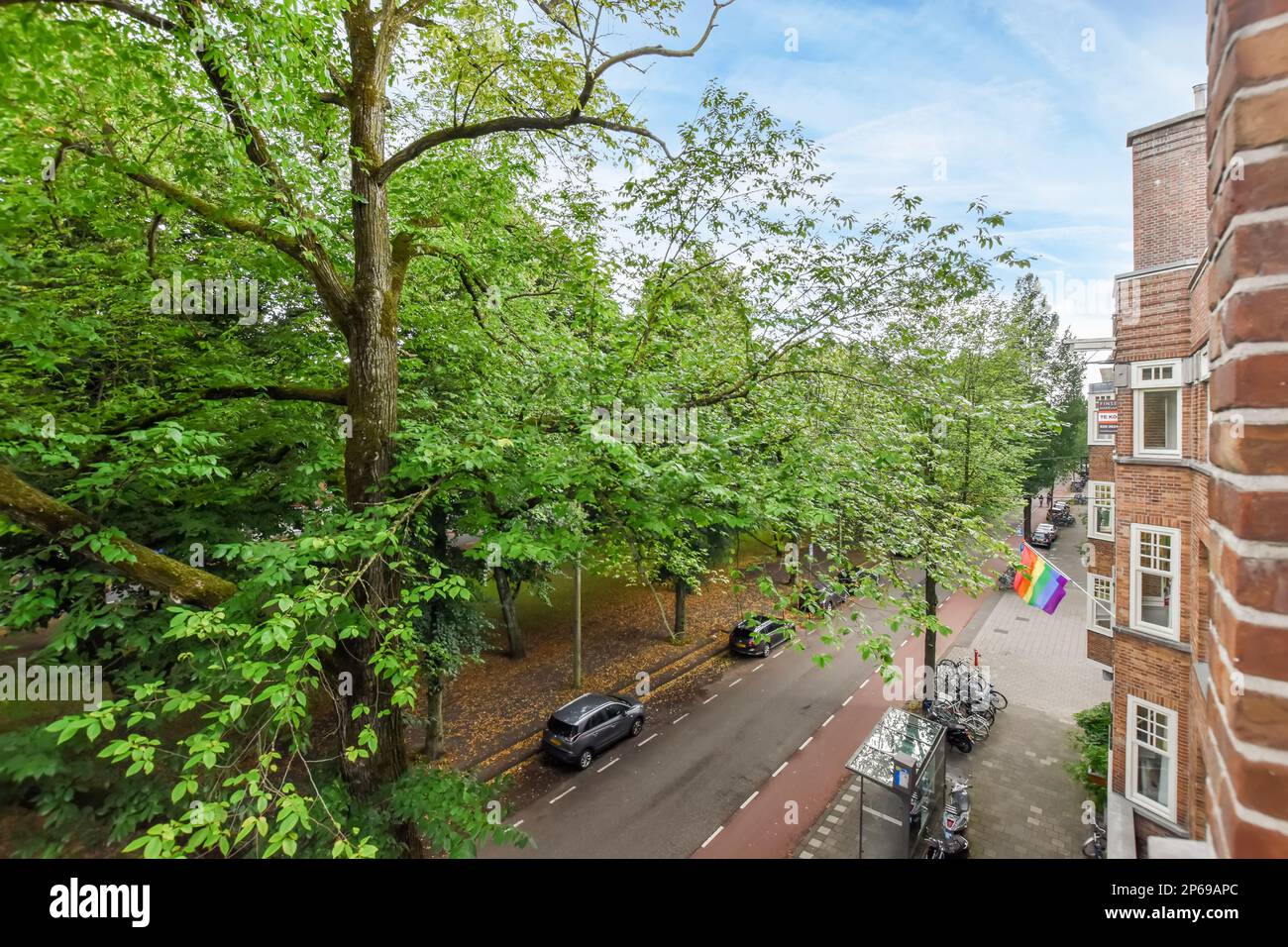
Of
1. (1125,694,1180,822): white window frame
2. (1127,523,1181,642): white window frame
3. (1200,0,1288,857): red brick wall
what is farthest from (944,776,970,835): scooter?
(1200,0,1288,857): red brick wall

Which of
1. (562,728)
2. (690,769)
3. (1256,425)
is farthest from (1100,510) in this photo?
(1256,425)

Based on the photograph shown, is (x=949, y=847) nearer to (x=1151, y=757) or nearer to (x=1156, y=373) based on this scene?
(x=1151, y=757)

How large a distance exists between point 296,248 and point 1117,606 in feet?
45.0

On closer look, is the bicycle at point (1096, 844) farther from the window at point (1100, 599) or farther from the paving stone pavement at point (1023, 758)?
the window at point (1100, 599)

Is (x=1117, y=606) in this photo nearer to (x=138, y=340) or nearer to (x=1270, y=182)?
(x=1270, y=182)

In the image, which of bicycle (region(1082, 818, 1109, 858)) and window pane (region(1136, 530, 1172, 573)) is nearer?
window pane (region(1136, 530, 1172, 573))

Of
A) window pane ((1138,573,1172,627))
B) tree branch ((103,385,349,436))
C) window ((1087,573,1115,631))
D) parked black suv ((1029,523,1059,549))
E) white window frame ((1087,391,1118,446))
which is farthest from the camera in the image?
parked black suv ((1029,523,1059,549))

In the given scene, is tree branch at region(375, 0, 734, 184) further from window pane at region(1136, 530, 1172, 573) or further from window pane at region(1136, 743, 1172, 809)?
window pane at region(1136, 743, 1172, 809)

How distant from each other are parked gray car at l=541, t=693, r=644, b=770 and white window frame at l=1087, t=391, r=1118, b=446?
51.9 feet

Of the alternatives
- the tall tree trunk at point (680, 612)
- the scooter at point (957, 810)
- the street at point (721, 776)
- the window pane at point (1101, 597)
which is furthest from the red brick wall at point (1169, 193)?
the tall tree trunk at point (680, 612)

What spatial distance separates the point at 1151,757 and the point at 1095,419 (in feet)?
41.0

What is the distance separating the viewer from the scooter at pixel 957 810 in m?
11.0

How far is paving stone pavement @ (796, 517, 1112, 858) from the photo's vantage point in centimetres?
1127

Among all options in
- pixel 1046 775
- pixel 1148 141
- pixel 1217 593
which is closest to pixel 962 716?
pixel 1046 775
